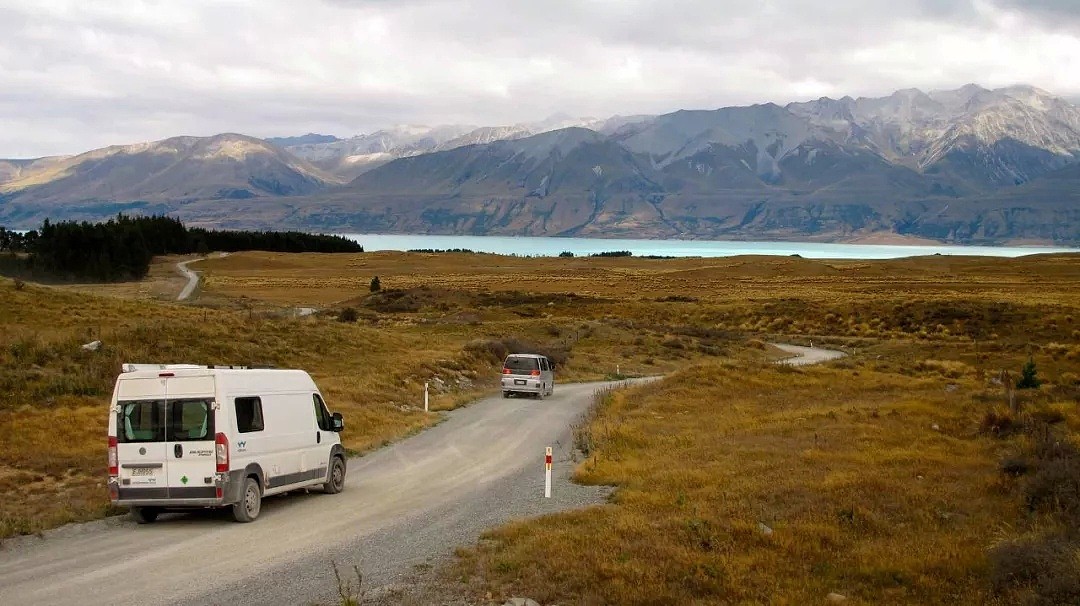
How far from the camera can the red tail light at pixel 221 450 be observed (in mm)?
14617

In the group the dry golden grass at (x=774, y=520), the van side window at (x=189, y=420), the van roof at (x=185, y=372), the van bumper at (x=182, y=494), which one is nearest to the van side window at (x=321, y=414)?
the van roof at (x=185, y=372)

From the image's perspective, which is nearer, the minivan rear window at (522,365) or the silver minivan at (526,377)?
the silver minivan at (526,377)

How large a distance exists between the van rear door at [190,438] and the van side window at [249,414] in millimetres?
563

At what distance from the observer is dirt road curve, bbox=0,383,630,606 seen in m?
10.9

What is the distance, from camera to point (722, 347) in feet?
223

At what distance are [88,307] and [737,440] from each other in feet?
121

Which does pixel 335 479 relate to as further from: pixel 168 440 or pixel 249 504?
pixel 168 440

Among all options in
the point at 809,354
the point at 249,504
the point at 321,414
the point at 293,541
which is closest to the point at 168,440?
the point at 249,504

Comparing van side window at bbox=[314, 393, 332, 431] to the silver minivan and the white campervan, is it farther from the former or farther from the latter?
the silver minivan

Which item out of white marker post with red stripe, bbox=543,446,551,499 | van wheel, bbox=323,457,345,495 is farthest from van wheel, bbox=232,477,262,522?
white marker post with red stripe, bbox=543,446,551,499

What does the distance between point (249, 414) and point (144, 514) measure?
224 centimetres

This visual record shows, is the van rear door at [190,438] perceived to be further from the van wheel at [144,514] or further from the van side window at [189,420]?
the van wheel at [144,514]

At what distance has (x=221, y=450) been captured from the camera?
1466cm

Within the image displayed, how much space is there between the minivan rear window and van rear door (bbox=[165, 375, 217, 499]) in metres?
24.9
